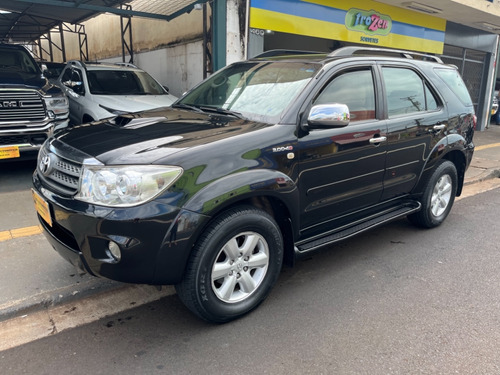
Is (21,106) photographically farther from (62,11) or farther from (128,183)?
(62,11)

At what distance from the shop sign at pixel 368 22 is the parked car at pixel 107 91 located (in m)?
4.93

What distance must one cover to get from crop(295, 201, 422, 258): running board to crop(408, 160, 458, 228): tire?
0.75 feet

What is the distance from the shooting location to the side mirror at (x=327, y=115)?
9.87 ft

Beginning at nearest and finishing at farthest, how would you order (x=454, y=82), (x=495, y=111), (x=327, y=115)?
(x=327, y=115) → (x=454, y=82) → (x=495, y=111)

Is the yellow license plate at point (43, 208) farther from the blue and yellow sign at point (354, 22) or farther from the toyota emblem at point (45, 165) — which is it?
the blue and yellow sign at point (354, 22)

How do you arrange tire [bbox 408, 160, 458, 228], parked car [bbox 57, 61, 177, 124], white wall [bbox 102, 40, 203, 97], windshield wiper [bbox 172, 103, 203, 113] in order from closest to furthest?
windshield wiper [bbox 172, 103, 203, 113] → tire [bbox 408, 160, 458, 228] → parked car [bbox 57, 61, 177, 124] → white wall [bbox 102, 40, 203, 97]

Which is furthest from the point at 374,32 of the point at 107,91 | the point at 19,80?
the point at 19,80

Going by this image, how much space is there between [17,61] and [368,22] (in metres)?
8.02

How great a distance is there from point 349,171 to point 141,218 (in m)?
1.87

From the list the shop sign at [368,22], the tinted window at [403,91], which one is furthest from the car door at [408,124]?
the shop sign at [368,22]

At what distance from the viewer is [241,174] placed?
2748 mm

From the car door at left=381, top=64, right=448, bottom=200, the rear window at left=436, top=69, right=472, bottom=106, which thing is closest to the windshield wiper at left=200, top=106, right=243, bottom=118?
the car door at left=381, top=64, right=448, bottom=200

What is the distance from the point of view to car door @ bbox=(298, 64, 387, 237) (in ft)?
10.6

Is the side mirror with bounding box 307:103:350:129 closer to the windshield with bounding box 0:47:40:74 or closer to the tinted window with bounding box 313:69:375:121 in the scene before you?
the tinted window with bounding box 313:69:375:121
